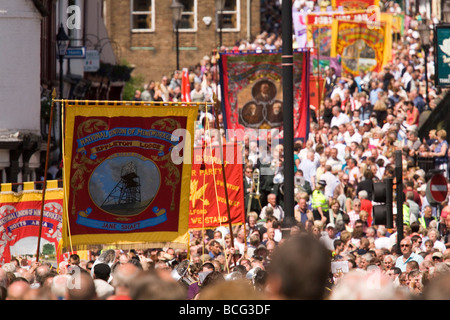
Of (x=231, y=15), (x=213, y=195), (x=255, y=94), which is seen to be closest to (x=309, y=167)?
(x=255, y=94)

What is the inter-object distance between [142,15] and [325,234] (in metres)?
37.5

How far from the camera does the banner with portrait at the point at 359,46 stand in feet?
107

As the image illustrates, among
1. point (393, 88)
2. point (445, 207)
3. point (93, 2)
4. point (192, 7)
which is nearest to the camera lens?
point (445, 207)

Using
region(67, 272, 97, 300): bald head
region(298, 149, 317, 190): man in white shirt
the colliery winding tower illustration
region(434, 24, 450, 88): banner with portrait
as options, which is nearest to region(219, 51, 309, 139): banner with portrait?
region(298, 149, 317, 190): man in white shirt

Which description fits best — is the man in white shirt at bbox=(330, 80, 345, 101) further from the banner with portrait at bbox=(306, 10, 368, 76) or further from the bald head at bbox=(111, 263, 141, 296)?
the bald head at bbox=(111, 263, 141, 296)

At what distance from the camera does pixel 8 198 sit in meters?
15.7

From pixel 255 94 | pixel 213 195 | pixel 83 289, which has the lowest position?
pixel 213 195

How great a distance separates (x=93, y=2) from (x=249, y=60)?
1391 cm

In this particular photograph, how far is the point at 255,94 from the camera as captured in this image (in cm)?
2153

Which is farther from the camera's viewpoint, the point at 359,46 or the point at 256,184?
the point at 359,46

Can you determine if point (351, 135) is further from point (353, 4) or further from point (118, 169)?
point (353, 4)

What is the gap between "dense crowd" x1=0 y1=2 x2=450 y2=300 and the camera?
5.39m

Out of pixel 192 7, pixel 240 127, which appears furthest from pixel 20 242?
pixel 192 7
